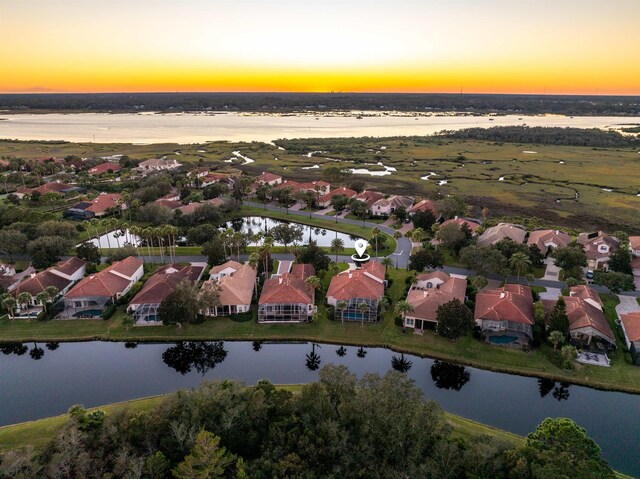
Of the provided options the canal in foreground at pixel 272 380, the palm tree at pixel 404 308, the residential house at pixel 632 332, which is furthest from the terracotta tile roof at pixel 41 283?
the residential house at pixel 632 332

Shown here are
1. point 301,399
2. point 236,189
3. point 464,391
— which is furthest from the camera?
point 236,189

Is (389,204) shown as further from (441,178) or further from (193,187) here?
(193,187)

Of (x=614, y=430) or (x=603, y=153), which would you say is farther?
(x=603, y=153)

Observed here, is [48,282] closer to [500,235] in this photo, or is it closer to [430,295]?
[430,295]

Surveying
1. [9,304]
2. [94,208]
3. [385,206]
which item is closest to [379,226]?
[385,206]

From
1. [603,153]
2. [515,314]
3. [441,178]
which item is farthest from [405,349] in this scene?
[603,153]

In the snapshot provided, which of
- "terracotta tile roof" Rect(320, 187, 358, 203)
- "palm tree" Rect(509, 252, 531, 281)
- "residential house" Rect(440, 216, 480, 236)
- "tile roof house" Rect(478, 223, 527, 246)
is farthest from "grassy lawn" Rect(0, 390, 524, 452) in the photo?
"terracotta tile roof" Rect(320, 187, 358, 203)
